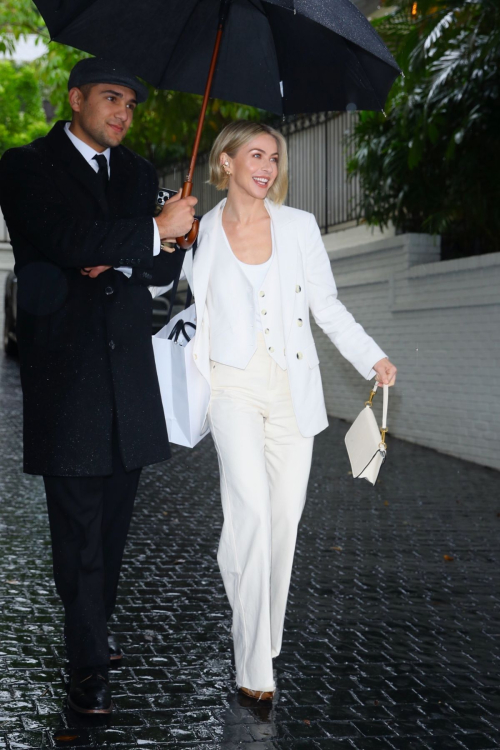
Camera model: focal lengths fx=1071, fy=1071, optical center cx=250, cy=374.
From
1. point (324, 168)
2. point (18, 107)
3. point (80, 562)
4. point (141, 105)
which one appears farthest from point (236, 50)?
point (18, 107)

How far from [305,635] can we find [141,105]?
1389cm

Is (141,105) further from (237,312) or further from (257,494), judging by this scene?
(257,494)

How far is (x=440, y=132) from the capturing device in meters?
12.4

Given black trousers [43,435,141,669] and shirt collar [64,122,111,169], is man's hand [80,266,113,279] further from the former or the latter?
black trousers [43,435,141,669]

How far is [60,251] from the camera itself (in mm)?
3857

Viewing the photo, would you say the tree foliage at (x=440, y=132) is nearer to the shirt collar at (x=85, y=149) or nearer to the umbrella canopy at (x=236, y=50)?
the umbrella canopy at (x=236, y=50)

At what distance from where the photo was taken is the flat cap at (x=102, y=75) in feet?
13.4

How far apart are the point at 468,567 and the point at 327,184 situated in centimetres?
1071

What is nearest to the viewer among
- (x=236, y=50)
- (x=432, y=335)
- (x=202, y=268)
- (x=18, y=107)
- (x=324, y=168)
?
(x=202, y=268)

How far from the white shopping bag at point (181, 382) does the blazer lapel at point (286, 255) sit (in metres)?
0.38

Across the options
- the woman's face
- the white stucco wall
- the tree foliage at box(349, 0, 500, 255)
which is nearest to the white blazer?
the woman's face

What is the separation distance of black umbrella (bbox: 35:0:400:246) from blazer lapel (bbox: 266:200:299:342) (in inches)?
22.7

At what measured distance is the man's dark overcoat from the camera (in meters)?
4.05

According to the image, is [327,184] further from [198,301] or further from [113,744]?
[113,744]
